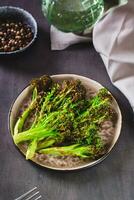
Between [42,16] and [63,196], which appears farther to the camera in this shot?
[42,16]

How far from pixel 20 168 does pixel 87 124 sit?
0.53 feet

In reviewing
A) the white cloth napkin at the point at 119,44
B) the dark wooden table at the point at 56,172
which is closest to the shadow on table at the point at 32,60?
the dark wooden table at the point at 56,172

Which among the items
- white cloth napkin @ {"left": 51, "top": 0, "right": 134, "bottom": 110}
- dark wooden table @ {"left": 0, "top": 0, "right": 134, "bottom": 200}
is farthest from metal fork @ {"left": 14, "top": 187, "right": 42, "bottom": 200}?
white cloth napkin @ {"left": 51, "top": 0, "right": 134, "bottom": 110}

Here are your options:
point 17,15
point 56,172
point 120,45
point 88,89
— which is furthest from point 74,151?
point 17,15

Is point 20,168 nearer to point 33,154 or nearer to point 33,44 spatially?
point 33,154

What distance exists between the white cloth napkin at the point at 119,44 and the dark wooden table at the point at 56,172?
0.04 metres

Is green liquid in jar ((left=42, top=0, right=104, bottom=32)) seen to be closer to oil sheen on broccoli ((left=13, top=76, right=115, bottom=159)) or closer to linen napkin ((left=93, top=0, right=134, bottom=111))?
linen napkin ((left=93, top=0, right=134, bottom=111))

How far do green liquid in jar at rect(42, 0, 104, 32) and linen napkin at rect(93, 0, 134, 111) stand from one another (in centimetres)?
5

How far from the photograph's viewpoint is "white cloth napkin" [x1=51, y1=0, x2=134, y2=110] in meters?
0.91

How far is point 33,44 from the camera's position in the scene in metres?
1.00

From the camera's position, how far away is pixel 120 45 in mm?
921

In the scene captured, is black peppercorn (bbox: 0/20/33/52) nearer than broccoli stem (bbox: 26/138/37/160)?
No

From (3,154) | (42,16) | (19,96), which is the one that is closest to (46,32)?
(42,16)

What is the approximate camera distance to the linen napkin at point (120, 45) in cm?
91
